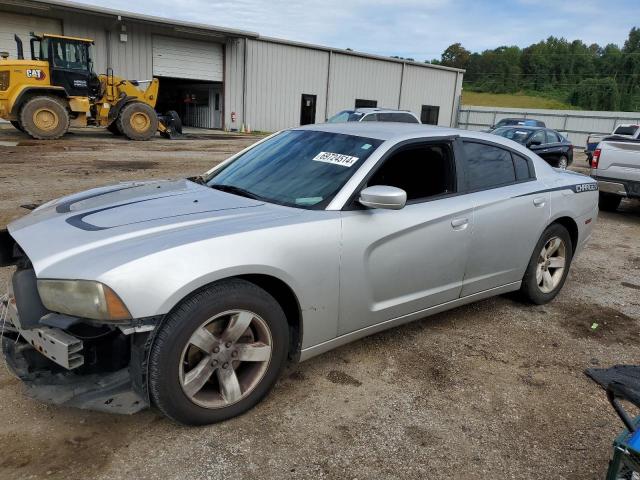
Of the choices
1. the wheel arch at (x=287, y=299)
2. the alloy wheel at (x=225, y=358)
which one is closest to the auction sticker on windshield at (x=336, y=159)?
the wheel arch at (x=287, y=299)

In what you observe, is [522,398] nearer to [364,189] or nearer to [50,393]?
[364,189]

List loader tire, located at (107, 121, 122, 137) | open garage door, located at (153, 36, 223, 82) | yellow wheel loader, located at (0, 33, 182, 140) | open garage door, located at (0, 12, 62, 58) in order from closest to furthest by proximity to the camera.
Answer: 1. yellow wheel loader, located at (0, 33, 182, 140)
2. loader tire, located at (107, 121, 122, 137)
3. open garage door, located at (0, 12, 62, 58)
4. open garage door, located at (153, 36, 223, 82)

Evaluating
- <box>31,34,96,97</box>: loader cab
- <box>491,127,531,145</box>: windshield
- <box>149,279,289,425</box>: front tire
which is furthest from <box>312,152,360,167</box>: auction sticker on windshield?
<box>31,34,96,97</box>: loader cab

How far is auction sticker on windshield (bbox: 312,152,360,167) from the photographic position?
10.9 ft

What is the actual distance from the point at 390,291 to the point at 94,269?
1.75 m

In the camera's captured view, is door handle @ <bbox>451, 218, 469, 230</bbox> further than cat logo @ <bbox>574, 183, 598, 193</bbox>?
No

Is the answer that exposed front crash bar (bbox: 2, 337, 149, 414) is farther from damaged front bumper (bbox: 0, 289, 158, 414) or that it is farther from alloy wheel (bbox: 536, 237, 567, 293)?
alloy wheel (bbox: 536, 237, 567, 293)

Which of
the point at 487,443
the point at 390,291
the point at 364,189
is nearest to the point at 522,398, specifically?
the point at 487,443

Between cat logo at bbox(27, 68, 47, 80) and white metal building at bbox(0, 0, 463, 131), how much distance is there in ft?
22.4

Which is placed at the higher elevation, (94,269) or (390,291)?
(94,269)

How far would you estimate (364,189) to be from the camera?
3.11 m

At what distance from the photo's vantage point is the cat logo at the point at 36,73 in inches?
632

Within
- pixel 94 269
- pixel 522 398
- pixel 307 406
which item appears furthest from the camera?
pixel 522 398

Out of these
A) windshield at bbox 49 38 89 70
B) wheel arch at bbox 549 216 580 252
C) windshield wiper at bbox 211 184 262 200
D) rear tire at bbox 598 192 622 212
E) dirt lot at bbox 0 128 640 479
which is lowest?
A: dirt lot at bbox 0 128 640 479
